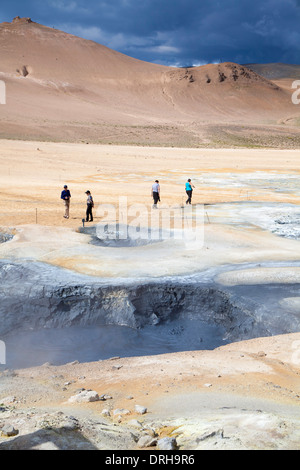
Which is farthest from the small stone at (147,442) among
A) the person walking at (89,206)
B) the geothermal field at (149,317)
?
the person walking at (89,206)

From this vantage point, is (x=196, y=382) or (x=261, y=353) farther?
(x=261, y=353)

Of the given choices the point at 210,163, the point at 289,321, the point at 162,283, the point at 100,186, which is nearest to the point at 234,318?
the point at 289,321

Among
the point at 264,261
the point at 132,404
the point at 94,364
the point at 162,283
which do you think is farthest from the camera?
the point at 264,261

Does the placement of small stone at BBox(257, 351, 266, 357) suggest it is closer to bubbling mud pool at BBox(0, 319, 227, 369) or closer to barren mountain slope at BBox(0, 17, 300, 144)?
bubbling mud pool at BBox(0, 319, 227, 369)

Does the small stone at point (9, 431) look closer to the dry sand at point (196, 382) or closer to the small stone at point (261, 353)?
the dry sand at point (196, 382)

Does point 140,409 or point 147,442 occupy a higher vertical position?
point 147,442

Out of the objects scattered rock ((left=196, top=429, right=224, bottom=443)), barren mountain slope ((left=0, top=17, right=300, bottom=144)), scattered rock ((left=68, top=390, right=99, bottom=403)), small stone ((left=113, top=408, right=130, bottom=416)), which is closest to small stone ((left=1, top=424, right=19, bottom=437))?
small stone ((left=113, top=408, right=130, bottom=416))

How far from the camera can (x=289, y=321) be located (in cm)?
987

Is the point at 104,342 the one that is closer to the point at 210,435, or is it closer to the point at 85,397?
the point at 85,397

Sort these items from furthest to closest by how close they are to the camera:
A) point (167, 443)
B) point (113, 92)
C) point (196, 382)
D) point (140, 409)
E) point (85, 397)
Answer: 1. point (113, 92)
2. point (196, 382)
3. point (85, 397)
4. point (140, 409)
5. point (167, 443)

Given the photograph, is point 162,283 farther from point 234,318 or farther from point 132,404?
point 132,404

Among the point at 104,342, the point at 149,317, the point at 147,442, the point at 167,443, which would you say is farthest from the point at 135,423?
the point at 149,317

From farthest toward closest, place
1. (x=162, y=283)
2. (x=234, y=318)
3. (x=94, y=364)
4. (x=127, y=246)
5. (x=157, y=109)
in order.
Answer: (x=157, y=109), (x=127, y=246), (x=162, y=283), (x=234, y=318), (x=94, y=364)

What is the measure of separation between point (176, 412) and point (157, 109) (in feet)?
398
